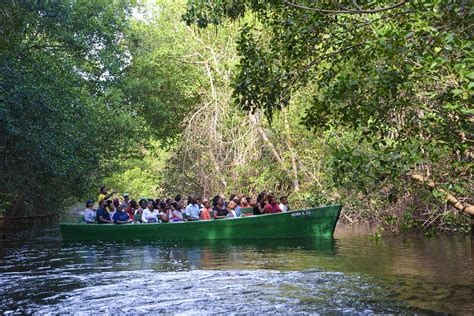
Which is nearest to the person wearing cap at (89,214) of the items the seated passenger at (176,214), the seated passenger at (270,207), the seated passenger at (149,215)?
the seated passenger at (149,215)

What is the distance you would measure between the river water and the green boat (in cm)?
59

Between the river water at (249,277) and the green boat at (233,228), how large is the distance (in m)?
0.59

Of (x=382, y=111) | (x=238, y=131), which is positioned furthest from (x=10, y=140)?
(x=382, y=111)

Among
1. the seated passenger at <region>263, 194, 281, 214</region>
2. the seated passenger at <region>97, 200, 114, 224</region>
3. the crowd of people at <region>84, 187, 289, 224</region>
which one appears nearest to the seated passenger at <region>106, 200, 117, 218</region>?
the crowd of people at <region>84, 187, 289, 224</region>

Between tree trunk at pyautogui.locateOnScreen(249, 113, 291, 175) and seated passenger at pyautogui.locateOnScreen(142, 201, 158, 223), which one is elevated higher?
tree trunk at pyautogui.locateOnScreen(249, 113, 291, 175)

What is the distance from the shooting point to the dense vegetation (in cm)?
816

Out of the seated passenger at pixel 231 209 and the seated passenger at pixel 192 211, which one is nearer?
the seated passenger at pixel 231 209

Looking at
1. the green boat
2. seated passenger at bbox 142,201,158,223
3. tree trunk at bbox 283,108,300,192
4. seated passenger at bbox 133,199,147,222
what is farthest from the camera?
seated passenger at bbox 133,199,147,222

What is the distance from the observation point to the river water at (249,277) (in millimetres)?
8992

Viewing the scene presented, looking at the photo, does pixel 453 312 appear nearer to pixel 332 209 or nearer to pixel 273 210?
pixel 332 209

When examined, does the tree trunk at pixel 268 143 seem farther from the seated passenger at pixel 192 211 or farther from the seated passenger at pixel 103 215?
the seated passenger at pixel 103 215

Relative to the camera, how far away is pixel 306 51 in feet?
30.0

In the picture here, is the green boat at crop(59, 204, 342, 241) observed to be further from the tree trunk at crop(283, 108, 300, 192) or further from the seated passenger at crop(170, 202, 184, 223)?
the tree trunk at crop(283, 108, 300, 192)

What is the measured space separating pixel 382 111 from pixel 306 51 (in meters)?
1.43
